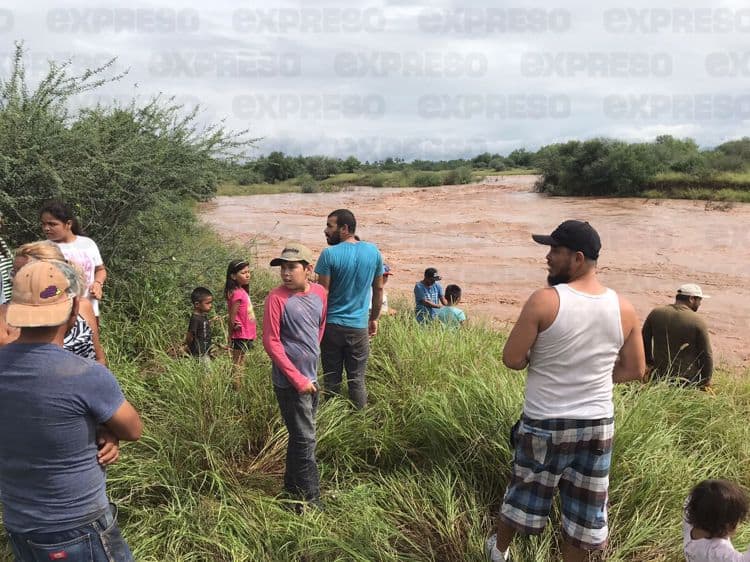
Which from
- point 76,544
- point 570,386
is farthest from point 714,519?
point 76,544

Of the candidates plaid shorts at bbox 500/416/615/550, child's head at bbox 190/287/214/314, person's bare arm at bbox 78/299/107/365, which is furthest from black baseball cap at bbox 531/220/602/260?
child's head at bbox 190/287/214/314

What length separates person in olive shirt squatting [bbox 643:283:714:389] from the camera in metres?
4.78

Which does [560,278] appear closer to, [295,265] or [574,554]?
[574,554]

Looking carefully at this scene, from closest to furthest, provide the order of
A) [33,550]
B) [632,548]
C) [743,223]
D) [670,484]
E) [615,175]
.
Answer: [33,550], [632,548], [670,484], [743,223], [615,175]

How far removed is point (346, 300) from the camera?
13.0 ft

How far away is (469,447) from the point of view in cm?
329

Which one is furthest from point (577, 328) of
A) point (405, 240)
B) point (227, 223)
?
point (227, 223)

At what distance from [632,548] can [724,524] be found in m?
0.70

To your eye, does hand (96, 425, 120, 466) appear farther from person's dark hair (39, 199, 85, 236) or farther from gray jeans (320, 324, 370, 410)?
person's dark hair (39, 199, 85, 236)

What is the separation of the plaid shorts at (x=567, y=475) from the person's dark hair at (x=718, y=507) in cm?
36

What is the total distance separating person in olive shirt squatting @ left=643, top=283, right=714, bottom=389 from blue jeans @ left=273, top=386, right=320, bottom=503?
309 centimetres

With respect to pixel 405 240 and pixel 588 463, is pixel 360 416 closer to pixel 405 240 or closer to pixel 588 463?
pixel 588 463

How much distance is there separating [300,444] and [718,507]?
1.91m

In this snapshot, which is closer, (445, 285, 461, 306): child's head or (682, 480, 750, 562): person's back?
(682, 480, 750, 562): person's back
